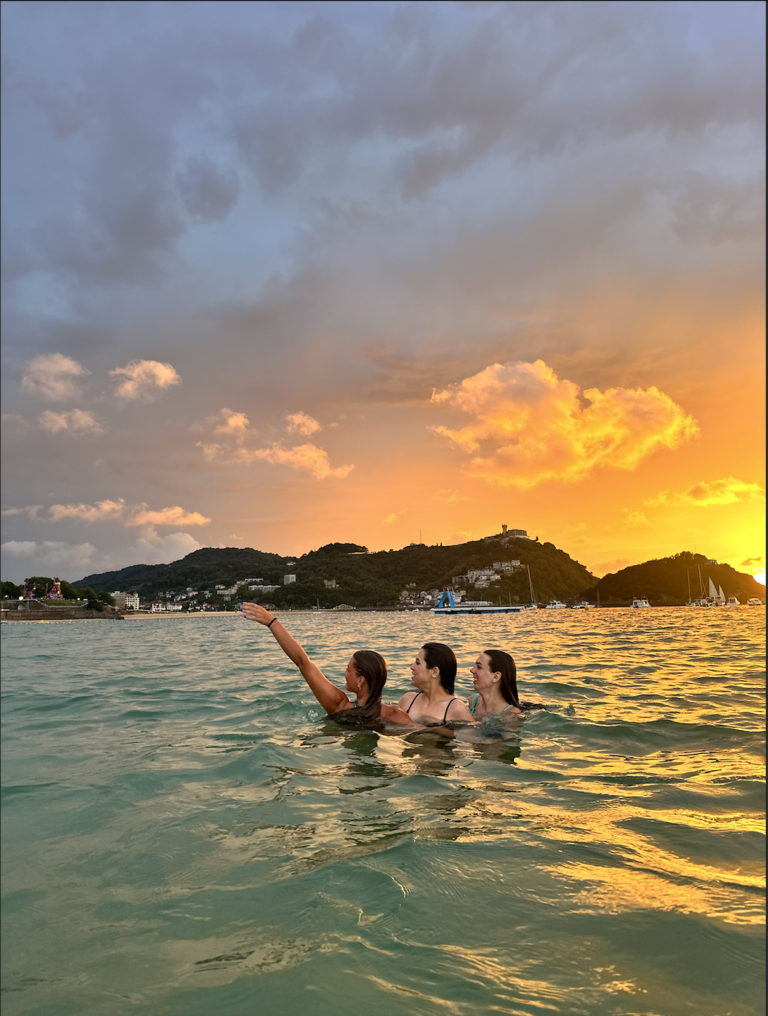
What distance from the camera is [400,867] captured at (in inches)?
154

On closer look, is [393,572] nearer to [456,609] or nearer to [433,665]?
[456,609]

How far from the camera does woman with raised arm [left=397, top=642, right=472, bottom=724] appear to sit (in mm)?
8109

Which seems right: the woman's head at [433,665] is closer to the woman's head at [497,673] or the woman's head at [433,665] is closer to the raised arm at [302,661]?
the woman's head at [497,673]

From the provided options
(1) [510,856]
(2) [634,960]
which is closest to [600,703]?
(1) [510,856]

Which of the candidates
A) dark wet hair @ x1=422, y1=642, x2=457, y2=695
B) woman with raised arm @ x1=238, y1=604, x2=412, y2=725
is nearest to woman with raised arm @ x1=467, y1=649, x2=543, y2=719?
dark wet hair @ x1=422, y1=642, x2=457, y2=695

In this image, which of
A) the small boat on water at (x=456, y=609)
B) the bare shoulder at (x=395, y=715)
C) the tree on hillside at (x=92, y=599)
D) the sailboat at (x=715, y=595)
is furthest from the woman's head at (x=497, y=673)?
the sailboat at (x=715, y=595)

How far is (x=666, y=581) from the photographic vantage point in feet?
501

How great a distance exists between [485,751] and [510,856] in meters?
3.35

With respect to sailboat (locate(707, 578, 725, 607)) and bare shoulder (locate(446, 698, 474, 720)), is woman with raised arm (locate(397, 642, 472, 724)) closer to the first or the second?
bare shoulder (locate(446, 698, 474, 720))

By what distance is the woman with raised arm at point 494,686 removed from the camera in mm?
8812

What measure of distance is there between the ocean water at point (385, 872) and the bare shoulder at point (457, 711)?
0.67 ft

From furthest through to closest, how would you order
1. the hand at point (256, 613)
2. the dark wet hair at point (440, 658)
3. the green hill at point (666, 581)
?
1. the green hill at point (666, 581)
2. the dark wet hair at point (440, 658)
3. the hand at point (256, 613)

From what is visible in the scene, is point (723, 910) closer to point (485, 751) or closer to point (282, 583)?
point (485, 751)

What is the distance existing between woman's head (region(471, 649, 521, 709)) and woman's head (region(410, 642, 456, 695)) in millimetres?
694
